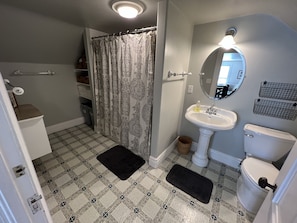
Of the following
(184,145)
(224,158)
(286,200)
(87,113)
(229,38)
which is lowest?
(224,158)

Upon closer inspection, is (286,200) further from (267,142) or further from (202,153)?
(202,153)

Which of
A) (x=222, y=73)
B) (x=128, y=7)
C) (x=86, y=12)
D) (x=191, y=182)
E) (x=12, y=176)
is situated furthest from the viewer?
(x=222, y=73)

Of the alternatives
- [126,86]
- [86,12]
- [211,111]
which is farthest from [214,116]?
[86,12]

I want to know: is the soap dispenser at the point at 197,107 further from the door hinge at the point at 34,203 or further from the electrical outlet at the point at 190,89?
the door hinge at the point at 34,203

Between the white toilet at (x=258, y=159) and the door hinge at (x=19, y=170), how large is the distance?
5.79 feet

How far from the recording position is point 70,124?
295 cm

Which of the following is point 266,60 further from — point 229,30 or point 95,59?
point 95,59

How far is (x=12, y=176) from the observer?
0.45m

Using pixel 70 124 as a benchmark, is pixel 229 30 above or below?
above

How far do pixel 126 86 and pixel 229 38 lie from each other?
1448mm

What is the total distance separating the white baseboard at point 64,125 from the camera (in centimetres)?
267

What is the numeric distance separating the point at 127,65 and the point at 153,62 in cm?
44

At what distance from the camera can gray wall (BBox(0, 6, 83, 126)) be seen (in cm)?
165

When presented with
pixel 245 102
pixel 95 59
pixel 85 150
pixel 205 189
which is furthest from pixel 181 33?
pixel 85 150
